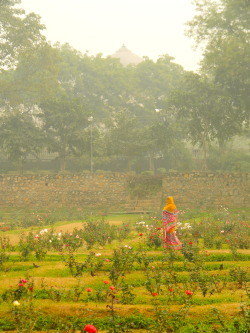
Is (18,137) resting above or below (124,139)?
above

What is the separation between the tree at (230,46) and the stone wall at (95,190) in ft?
18.2

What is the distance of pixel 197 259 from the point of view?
8.89 meters

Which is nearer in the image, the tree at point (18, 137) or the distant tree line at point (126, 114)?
the distant tree line at point (126, 114)

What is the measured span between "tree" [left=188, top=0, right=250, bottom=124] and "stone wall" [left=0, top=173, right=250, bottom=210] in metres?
5.55

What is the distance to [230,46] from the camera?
26.9 metres

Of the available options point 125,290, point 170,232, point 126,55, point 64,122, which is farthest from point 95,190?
point 126,55

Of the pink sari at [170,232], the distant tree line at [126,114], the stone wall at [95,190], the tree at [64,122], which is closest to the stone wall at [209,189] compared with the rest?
the stone wall at [95,190]

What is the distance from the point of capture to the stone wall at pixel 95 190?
27.9 meters

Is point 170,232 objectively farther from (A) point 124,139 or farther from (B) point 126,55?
(B) point 126,55

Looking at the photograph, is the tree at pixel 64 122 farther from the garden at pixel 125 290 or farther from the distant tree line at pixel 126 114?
the garden at pixel 125 290

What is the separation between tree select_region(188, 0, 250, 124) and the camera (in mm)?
27000

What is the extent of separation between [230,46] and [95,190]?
1289 cm

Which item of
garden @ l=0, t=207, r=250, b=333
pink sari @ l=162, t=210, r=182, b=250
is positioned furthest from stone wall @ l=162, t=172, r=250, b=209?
pink sari @ l=162, t=210, r=182, b=250

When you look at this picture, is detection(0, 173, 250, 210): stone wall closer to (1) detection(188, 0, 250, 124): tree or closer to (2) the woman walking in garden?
(1) detection(188, 0, 250, 124): tree
